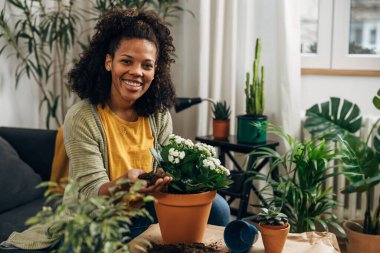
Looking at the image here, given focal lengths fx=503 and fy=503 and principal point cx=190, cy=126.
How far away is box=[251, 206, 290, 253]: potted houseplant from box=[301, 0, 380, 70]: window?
2027 millimetres

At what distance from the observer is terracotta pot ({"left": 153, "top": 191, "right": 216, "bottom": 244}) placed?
4.69ft

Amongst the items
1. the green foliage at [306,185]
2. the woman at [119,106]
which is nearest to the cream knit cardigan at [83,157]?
the woman at [119,106]

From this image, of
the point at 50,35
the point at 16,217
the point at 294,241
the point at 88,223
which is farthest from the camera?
the point at 50,35

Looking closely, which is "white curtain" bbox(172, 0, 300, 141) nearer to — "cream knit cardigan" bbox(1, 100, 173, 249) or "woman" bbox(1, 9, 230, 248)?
"woman" bbox(1, 9, 230, 248)

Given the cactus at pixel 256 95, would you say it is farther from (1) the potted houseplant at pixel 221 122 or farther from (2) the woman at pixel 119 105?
(2) the woman at pixel 119 105

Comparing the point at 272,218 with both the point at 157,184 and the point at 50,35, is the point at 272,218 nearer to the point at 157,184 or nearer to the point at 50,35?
the point at 157,184

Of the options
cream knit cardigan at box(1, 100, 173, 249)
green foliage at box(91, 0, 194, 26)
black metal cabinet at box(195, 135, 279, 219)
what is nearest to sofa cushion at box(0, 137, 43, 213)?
cream knit cardigan at box(1, 100, 173, 249)

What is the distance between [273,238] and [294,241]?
0.17 meters

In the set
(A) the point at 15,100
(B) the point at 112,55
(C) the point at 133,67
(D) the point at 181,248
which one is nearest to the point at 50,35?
(A) the point at 15,100

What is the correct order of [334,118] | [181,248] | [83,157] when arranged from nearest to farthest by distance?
[181,248] < [83,157] < [334,118]

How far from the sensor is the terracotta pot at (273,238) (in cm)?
141

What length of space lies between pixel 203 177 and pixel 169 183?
3.9 inches

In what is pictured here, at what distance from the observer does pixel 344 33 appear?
10.6 ft

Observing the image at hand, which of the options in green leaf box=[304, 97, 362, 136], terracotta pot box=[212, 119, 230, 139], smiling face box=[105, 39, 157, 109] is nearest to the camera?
smiling face box=[105, 39, 157, 109]
